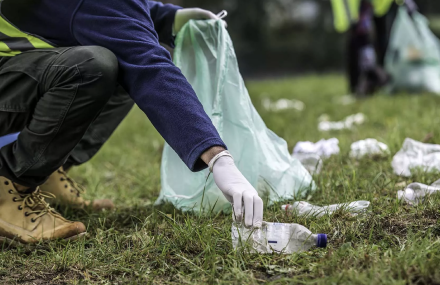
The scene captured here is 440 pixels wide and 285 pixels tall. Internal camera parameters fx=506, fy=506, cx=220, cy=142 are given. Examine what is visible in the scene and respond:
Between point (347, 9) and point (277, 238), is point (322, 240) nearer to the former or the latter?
point (277, 238)

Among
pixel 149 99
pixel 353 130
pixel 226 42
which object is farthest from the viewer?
pixel 353 130

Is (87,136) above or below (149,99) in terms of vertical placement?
below

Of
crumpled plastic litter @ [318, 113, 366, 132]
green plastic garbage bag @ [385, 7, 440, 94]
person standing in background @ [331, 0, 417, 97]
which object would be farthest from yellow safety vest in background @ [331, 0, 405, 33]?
crumpled plastic litter @ [318, 113, 366, 132]

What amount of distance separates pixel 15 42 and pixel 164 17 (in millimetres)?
574

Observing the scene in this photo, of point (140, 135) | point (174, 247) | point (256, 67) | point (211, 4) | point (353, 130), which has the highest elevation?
point (174, 247)

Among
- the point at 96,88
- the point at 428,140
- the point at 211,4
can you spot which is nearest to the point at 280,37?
the point at 211,4

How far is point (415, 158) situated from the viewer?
2.13 metres

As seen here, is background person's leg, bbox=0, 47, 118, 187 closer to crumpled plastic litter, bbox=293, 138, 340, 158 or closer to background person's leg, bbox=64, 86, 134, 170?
background person's leg, bbox=64, 86, 134, 170

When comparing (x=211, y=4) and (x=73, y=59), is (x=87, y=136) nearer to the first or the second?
(x=73, y=59)

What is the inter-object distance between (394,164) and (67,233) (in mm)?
1342

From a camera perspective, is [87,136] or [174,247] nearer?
[174,247]

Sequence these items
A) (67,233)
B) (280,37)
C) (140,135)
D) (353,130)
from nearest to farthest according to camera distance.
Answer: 1. (67,233)
2. (353,130)
3. (140,135)
4. (280,37)

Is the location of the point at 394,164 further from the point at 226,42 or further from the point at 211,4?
the point at 211,4

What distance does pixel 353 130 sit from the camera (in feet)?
10.2
